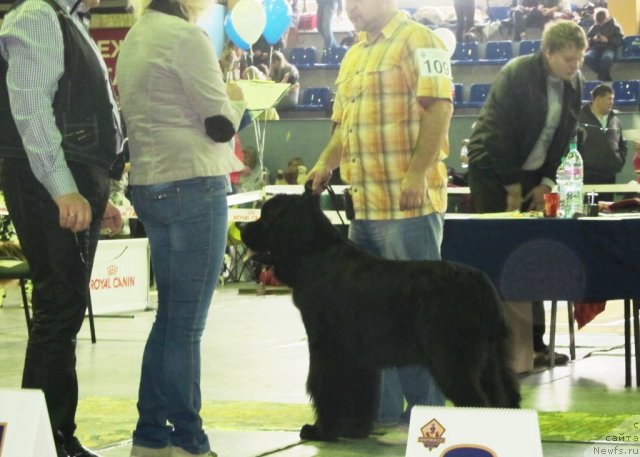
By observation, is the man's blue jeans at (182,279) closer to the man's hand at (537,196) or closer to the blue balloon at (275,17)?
the man's hand at (537,196)

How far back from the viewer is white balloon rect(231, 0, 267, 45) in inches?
434

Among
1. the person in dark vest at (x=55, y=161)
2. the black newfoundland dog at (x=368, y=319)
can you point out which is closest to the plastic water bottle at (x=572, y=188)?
the black newfoundland dog at (x=368, y=319)

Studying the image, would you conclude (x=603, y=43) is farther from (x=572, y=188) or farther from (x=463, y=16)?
(x=572, y=188)

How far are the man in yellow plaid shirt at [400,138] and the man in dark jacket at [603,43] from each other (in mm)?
10698

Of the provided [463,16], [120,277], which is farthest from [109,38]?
Result: [120,277]

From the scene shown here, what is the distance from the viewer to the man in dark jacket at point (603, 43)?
13.9m

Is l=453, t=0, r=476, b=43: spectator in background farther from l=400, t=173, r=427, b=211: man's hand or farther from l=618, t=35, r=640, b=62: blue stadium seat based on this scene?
l=400, t=173, r=427, b=211: man's hand

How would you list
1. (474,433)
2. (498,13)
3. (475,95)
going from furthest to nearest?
1. (498,13)
2. (475,95)
3. (474,433)

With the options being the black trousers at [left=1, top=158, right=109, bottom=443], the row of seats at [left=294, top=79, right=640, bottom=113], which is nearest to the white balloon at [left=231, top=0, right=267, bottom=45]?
the row of seats at [left=294, top=79, right=640, bottom=113]

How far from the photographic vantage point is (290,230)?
11.7 ft

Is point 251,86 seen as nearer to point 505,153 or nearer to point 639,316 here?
point 505,153

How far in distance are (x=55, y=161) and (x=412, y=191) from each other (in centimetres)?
116

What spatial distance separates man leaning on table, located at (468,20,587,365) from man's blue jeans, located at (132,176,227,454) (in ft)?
6.98

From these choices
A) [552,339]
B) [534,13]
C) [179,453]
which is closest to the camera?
[179,453]
